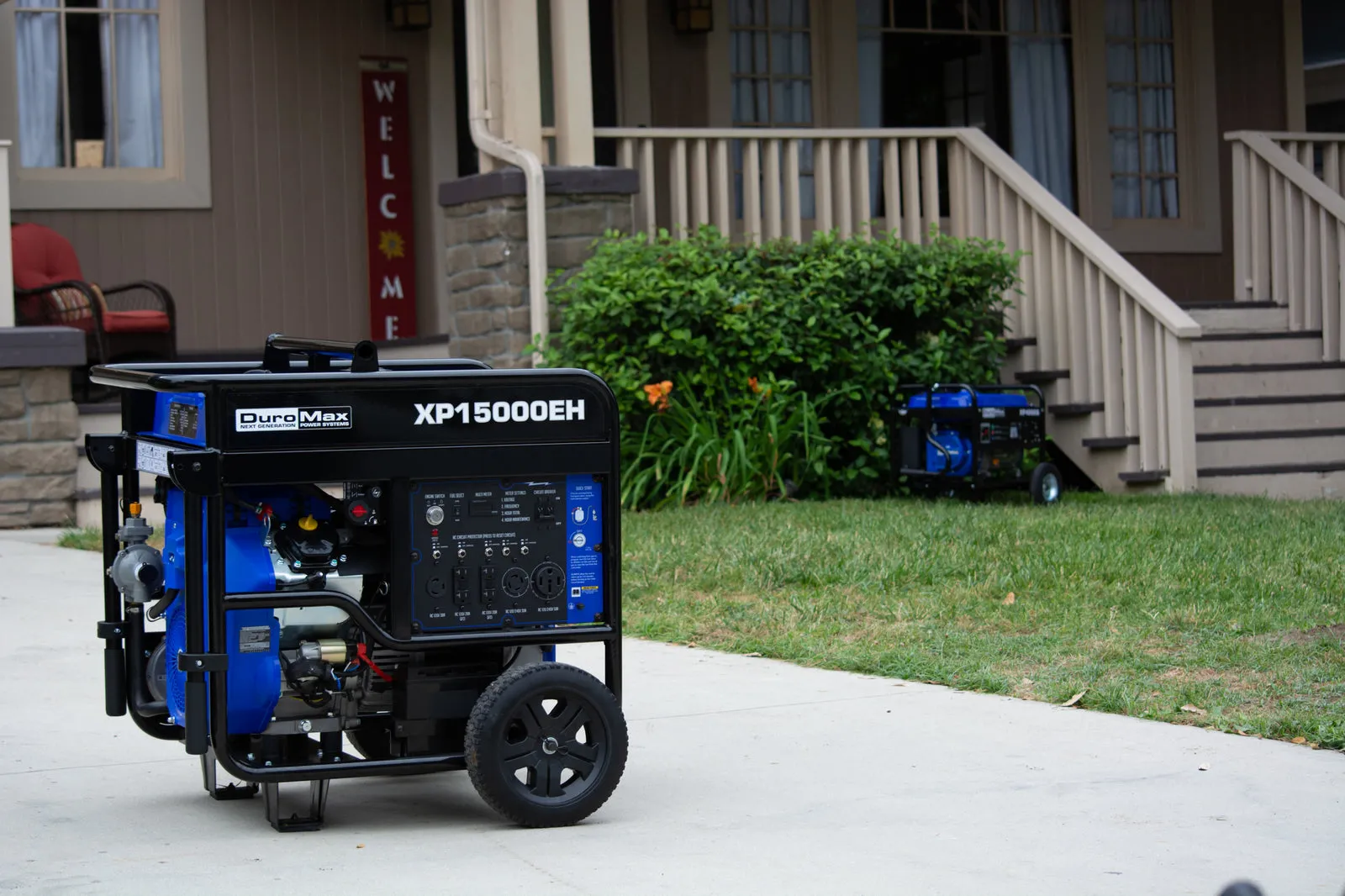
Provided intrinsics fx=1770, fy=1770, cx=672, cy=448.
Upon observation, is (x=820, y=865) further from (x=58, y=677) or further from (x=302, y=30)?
(x=302, y=30)

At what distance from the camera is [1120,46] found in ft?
48.9

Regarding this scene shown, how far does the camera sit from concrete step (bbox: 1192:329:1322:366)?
39.2 ft

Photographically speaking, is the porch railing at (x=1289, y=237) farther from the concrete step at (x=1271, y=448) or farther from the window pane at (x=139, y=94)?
the window pane at (x=139, y=94)

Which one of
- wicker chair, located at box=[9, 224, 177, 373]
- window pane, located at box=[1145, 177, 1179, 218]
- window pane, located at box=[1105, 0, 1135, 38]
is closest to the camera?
wicker chair, located at box=[9, 224, 177, 373]

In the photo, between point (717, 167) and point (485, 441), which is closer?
point (485, 441)

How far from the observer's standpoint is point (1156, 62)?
15.0m

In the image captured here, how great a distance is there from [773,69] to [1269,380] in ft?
15.0

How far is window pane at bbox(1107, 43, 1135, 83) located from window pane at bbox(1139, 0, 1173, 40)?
7.3 inches

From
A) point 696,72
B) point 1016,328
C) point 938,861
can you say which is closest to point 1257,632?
point 938,861

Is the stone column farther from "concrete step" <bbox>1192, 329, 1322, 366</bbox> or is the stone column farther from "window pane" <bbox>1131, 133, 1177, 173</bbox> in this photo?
"window pane" <bbox>1131, 133, 1177, 173</bbox>

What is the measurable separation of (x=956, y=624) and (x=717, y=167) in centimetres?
561

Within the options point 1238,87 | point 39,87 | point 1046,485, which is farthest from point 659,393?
point 1238,87

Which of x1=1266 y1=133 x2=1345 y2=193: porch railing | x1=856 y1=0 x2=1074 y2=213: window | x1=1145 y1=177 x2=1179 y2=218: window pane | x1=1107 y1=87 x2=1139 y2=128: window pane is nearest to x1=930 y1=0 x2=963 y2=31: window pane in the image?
x1=856 y1=0 x2=1074 y2=213: window

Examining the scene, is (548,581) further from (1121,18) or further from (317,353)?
(1121,18)
